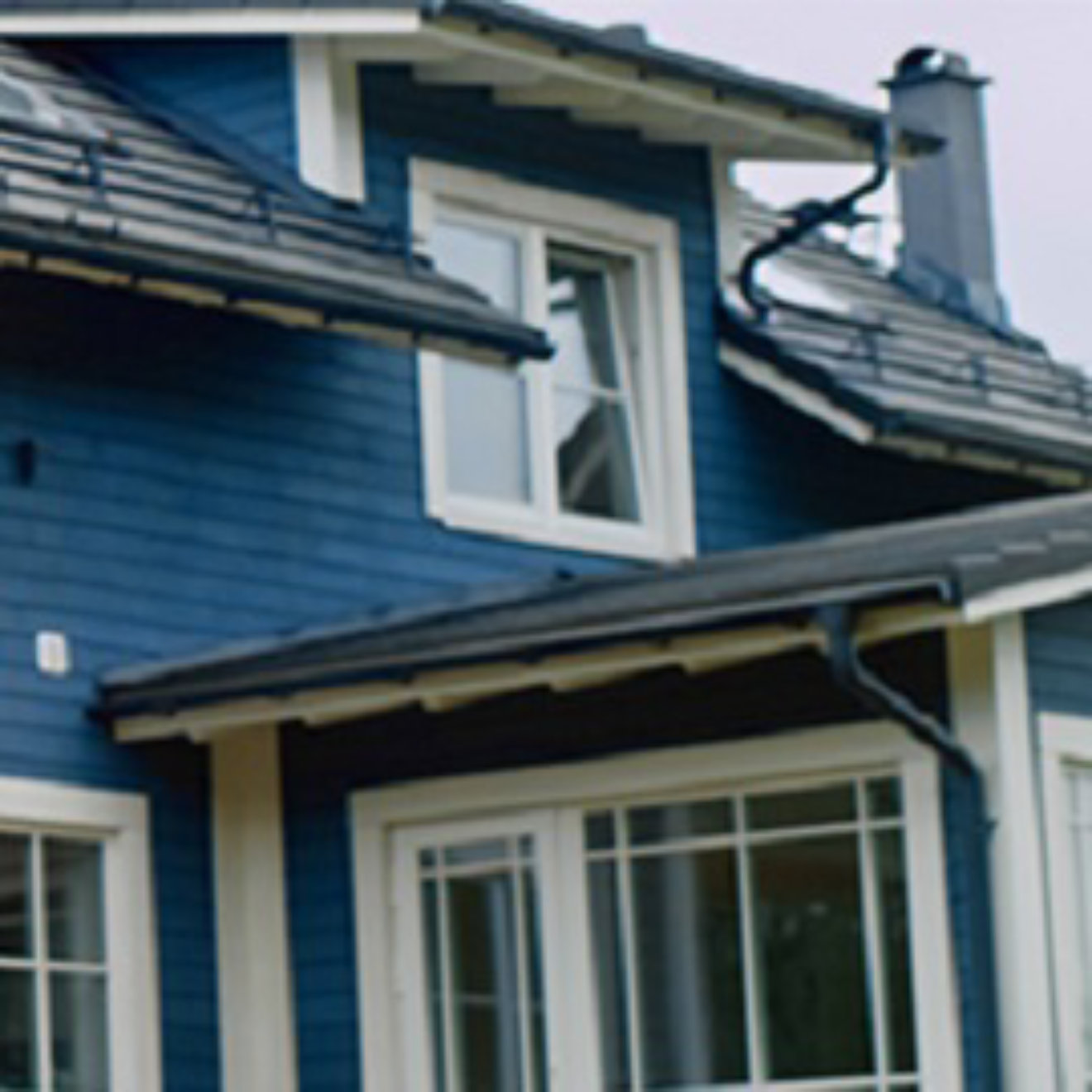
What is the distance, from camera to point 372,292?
1532cm

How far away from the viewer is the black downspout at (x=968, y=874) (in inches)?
527

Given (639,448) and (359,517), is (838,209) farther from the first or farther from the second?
(359,517)

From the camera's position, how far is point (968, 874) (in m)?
13.5

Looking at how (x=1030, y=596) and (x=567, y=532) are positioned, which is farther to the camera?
(x=567, y=532)

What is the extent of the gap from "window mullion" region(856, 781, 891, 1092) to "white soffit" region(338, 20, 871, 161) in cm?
428

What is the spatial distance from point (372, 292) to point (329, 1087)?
2.92 metres

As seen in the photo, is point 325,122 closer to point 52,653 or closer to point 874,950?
point 52,653

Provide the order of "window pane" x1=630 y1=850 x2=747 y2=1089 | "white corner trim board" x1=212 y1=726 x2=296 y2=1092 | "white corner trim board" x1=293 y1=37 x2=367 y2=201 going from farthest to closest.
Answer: "white corner trim board" x1=293 y1=37 x2=367 y2=201, "white corner trim board" x1=212 y1=726 x2=296 y2=1092, "window pane" x1=630 y1=850 x2=747 y2=1089

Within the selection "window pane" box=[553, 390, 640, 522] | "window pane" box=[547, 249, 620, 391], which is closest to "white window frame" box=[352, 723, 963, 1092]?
"window pane" box=[553, 390, 640, 522]

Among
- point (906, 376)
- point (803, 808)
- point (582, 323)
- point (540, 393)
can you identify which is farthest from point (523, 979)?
point (906, 376)

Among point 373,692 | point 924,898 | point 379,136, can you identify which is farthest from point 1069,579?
point 379,136

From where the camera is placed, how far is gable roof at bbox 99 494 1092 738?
Result: 1312 centimetres

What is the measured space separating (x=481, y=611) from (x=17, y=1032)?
7.59 ft

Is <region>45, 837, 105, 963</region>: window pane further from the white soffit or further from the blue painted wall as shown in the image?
the white soffit
